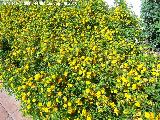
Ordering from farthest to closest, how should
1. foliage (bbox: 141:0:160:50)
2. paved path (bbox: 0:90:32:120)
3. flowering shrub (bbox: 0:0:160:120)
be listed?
foliage (bbox: 141:0:160:50) → paved path (bbox: 0:90:32:120) → flowering shrub (bbox: 0:0:160:120)

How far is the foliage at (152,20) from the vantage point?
5.77m

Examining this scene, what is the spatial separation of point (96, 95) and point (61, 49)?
3.62 ft

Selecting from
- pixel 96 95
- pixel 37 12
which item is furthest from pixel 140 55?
pixel 37 12

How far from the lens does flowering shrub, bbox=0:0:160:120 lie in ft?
11.6

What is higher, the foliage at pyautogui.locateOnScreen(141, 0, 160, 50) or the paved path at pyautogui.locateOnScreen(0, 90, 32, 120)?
the foliage at pyautogui.locateOnScreen(141, 0, 160, 50)

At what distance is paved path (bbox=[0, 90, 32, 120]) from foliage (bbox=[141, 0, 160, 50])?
2956 millimetres

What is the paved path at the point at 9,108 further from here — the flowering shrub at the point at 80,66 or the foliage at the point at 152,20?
the foliage at the point at 152,20

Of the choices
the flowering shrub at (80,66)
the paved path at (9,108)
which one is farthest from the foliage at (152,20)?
the paved path at (9,108)

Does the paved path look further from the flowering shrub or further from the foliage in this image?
the foliage

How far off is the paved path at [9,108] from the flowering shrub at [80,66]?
0.51 m

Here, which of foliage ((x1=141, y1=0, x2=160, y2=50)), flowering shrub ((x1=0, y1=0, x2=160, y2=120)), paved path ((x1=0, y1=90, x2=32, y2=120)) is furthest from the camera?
foliage ((x1=141, y1=0, x2=160, y2=50))

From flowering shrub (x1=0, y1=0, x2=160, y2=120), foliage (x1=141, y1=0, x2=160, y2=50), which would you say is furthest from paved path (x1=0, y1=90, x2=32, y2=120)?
foliage (x1=141, y1=0, x2=160, y2=50)

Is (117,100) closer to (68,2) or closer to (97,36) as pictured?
(97,36)

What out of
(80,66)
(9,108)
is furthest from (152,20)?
(9,108)
